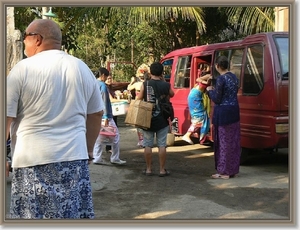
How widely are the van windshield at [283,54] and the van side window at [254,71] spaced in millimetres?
250

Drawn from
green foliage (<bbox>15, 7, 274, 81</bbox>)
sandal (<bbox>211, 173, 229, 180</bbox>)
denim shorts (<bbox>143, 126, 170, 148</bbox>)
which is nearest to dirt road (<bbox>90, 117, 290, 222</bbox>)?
sandal (<bbox>211, 173, 229, 180</bbox>)

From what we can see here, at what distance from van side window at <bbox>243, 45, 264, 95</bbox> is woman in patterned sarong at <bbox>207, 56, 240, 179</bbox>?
691 mm

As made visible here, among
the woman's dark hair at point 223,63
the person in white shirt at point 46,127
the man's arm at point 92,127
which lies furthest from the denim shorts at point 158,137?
the person in white shirt at point 46,127

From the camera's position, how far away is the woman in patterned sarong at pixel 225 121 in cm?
667

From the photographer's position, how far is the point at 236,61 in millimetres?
7961

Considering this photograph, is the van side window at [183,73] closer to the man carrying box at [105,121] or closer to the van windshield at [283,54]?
the man carrying box at [105,121]

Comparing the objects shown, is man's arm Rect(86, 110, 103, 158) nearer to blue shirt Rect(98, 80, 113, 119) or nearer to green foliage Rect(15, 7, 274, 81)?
blue shirt Rect(98, 80, 113, 119)

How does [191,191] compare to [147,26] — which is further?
[147,26]

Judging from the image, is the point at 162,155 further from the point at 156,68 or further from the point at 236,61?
the point at 236,61

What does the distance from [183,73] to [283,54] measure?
319 centimetres

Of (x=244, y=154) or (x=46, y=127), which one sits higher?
(x=46, y=127)

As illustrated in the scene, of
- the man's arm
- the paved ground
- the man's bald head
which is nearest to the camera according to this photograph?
the man's bald head

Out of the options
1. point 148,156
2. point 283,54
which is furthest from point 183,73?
point 148,156

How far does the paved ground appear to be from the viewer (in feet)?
16.9
